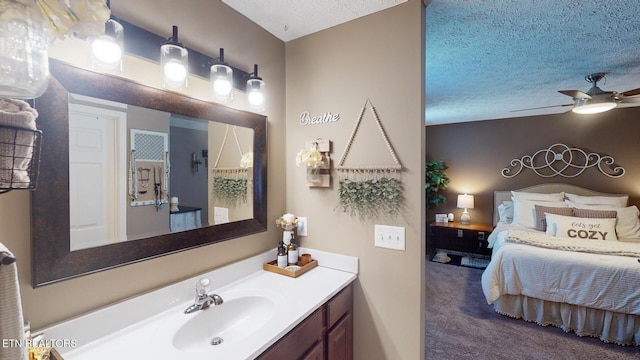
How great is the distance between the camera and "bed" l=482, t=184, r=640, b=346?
228 cm

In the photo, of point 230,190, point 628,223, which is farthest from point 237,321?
point 628,223

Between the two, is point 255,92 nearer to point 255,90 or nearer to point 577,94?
point 255,90

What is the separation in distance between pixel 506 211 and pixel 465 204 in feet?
1.96

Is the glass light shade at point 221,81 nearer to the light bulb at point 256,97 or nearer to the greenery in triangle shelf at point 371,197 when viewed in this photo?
the light bulb at point 256,97

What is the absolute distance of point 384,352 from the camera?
1.55m

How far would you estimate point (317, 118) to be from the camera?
174cm

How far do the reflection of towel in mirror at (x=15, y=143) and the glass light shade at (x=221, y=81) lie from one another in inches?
32.2

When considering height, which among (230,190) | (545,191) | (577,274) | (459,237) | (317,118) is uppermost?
(317,118)

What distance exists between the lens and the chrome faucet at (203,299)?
1.18 m

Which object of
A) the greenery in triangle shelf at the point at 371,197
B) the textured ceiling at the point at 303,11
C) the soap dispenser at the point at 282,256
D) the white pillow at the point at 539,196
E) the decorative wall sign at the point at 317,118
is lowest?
the soap dispenser at the point at 282,256

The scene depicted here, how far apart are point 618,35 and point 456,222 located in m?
3.50

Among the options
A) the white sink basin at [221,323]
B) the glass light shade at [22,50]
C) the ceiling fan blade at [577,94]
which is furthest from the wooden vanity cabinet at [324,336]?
the ceiling fan blade at [577,94]

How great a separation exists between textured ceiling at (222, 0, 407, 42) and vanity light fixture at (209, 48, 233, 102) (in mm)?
Answer: 374

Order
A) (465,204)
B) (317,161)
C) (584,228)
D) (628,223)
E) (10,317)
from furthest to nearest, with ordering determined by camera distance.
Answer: (465,204), (628,223), (584,228), (317,161), (10,317)
